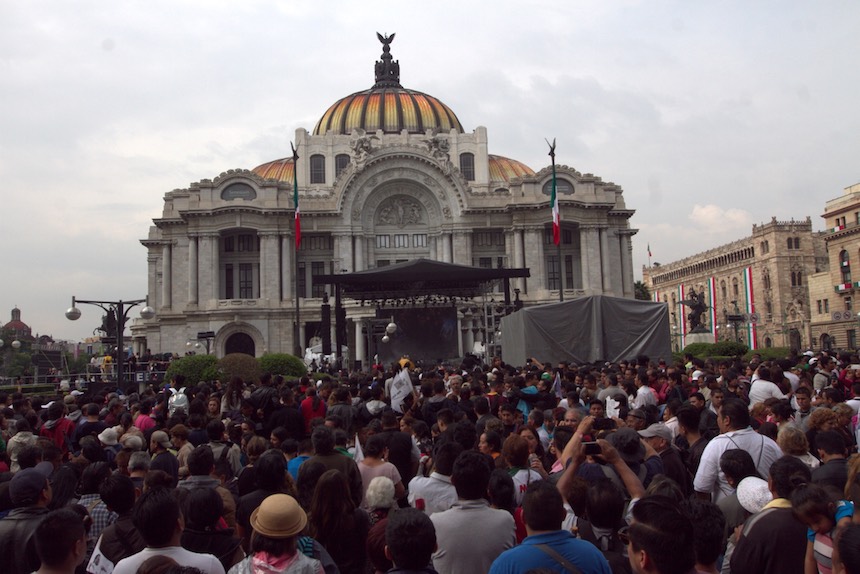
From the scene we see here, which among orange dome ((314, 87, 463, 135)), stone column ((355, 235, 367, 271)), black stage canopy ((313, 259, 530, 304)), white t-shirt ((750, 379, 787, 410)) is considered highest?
orange dome ((314, 87, 463, 135))

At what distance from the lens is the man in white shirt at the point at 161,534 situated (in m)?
5.22

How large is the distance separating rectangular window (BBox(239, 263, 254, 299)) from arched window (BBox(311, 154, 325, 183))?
12.1 m

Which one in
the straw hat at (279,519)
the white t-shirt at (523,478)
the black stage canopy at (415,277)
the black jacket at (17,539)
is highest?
the black stage canopy at (415,277)

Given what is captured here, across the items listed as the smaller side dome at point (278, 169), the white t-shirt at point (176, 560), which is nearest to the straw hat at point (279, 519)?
the white t-shirt at point (176, 560)

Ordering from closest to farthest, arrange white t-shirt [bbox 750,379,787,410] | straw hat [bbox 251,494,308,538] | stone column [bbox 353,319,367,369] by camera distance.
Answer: straw hat [bbox 251,494,308,538] → white t-shirt [bbox 750,379,787,410] → stone column [bbox 353,319,367,369]

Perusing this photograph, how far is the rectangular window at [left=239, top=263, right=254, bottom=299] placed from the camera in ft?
208

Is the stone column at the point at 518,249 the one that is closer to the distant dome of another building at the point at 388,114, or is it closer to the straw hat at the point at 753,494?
the distant dome of another building at the point at 388,114

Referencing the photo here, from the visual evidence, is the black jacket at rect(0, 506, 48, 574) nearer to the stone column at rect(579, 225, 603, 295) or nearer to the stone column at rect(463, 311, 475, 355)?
the stone column at rect(463, 311, 475, 355)

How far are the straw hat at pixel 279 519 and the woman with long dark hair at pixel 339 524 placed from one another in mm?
1048

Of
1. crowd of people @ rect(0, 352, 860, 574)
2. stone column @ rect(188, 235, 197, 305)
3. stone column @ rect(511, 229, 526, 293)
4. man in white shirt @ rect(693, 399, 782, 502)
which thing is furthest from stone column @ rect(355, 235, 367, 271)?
man in white shirt @ rect(693, 399, 782, 502)

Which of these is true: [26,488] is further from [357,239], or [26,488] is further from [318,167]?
[318,167]

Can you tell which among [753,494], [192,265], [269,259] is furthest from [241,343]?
[753,494]

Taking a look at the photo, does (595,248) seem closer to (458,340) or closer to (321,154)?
(458,340)

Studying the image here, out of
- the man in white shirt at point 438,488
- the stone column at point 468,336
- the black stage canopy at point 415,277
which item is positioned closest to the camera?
the man in white shirt at point 438,488
